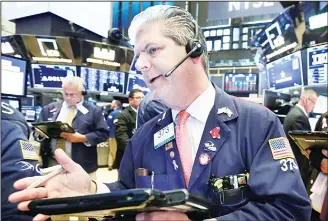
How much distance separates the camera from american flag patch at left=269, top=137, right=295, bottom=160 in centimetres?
109

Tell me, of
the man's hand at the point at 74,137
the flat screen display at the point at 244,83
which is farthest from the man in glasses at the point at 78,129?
the flat screen display at the point at 244,83

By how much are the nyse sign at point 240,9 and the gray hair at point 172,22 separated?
196 inches

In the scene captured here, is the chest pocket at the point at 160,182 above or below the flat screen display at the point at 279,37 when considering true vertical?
below

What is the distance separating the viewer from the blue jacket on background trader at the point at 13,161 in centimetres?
126

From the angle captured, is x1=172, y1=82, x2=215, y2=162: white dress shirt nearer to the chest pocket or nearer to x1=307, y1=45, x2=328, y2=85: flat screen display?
the chest pocket

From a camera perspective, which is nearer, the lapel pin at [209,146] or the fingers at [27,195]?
the fingers at [27,195]

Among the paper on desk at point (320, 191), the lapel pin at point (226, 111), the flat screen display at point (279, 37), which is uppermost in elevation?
the flat screen display at point (279, 37)

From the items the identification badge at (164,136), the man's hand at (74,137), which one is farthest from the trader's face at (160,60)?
the man's hand at (74,137)

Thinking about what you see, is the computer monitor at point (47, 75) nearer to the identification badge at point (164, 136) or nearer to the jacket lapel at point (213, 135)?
the identification badge at point (164, 136)

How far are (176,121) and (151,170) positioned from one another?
203 mm

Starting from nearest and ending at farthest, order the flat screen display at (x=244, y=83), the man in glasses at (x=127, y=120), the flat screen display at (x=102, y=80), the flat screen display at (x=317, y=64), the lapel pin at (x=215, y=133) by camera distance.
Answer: the lapel pin at (x=215, y=133)
the flat screen display at (x=317, y=64)
the man in glasses at (x=127, y=120)
the flat screen display at (x=244, y=83)
the flat screen display at (x=102, y=80)

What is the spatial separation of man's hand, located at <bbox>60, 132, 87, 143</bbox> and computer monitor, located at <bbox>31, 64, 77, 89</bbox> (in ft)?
14.3

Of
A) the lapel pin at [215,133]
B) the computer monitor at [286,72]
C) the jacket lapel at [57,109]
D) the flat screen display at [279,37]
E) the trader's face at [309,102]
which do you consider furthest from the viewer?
the flat screen display at [279,37]

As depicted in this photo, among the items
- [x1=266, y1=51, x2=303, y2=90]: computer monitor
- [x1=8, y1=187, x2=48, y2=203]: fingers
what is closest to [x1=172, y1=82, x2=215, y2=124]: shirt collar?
[x1=8, y1=187, x2=48, y2=203]: fingers
